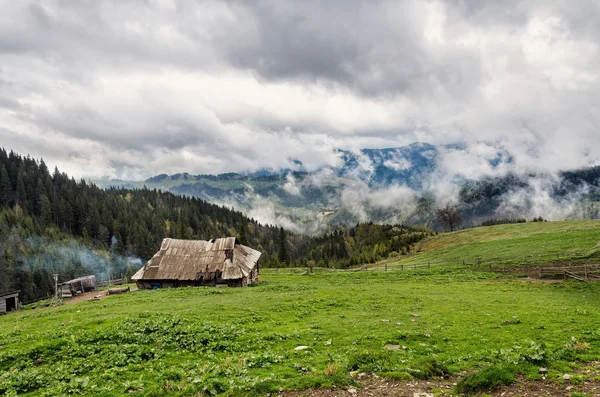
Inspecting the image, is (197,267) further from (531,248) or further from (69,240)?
(69,240)

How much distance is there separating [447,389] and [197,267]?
6020cm

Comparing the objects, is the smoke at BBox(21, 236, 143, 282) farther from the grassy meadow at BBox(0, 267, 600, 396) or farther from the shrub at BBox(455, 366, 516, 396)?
the shrub at BBox(455, 366, 516, 396)

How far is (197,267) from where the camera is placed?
66.1 metres

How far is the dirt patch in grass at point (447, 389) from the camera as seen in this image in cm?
1133

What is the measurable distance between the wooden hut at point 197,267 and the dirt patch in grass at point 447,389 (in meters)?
53.0

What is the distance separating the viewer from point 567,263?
55.1 m

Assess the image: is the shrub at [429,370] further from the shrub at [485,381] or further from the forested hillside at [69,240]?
the forested hillside at [69,240]

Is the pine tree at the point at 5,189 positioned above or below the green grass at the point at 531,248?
above

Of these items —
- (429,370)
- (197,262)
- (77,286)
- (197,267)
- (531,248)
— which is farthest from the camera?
(531,248)

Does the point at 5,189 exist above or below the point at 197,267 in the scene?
above

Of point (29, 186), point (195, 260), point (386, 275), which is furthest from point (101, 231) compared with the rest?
point (386, 275)

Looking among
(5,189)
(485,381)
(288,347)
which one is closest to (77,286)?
(288,347)

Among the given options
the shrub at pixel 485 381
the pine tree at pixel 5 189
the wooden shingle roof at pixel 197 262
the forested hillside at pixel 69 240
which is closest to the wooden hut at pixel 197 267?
the wooden shingle roof at pixel 197 262

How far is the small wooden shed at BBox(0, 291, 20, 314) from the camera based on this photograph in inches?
2424
